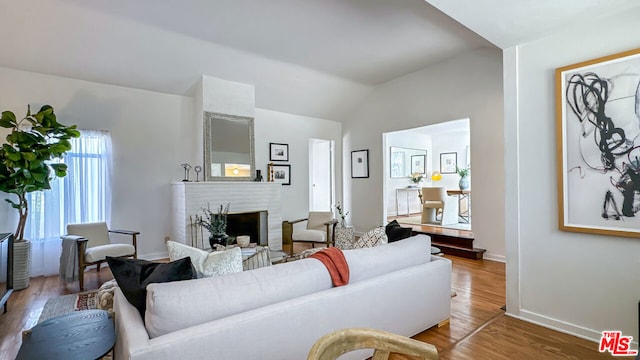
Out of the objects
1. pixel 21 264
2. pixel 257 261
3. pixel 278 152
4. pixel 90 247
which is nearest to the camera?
pixel 257 261

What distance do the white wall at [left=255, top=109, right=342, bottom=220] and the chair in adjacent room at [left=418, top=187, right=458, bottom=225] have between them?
260cm

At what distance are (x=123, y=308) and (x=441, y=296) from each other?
7.23 ft

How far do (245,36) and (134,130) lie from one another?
7.47 ft

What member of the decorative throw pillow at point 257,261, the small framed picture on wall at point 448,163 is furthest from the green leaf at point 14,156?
the small framed picture on wall at point 448,163

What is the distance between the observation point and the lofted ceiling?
2.68 meters

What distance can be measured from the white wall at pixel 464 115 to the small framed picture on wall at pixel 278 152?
5.82ft

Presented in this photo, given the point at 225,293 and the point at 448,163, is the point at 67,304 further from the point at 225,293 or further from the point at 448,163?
the point at 448,163

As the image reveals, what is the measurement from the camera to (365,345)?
2.51 ft

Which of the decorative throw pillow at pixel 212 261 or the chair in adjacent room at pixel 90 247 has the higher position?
the decorative throw pillow at pixel 212 261

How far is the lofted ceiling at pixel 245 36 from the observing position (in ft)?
8.78

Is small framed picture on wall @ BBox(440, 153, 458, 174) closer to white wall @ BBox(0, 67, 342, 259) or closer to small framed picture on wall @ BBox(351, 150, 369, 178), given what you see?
small framed picture on wall @ BBox(351, 150, 369, 178)

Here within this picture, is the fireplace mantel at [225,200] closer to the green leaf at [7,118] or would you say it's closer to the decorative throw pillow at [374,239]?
the green leaf at [7,118]

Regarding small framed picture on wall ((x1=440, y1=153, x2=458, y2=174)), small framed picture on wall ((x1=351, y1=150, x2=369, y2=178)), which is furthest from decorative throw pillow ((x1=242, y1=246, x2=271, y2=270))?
small framed picture on wall ((x1=440, y1=153, x2=458, y2=174))

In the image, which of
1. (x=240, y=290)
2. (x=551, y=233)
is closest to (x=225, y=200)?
(x=240, y=290)
